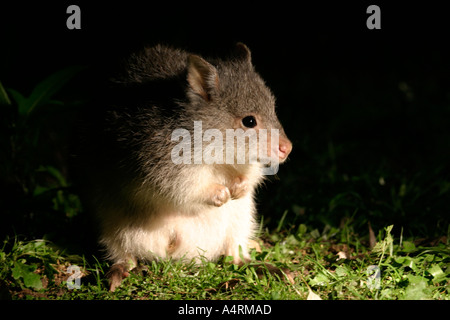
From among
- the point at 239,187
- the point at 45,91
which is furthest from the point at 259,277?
the point at 45,91

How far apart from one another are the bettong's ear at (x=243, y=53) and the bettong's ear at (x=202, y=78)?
1.93 ft

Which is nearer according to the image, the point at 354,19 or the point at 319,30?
the point at 354,19

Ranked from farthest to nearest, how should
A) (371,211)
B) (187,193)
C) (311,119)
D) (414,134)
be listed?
(311,119), (414,134), (371,211), (187,193)

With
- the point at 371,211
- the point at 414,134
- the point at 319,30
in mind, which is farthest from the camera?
the point at 319,30

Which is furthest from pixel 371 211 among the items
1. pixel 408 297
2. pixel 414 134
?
pixel 414 134

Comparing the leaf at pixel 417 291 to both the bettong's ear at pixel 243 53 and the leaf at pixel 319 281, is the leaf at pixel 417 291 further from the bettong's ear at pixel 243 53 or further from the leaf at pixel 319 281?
the bettong's ear at pixel 243 53

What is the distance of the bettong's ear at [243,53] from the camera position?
4.64m

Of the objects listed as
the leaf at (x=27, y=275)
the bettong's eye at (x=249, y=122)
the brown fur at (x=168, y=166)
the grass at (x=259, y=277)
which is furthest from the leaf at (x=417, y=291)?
the leaf at (x=27, y=275)

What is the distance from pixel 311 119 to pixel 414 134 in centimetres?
163

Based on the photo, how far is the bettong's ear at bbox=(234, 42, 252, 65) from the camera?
464 cm

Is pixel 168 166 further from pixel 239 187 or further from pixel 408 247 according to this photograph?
pixel 408 247

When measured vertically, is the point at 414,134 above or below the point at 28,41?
below
